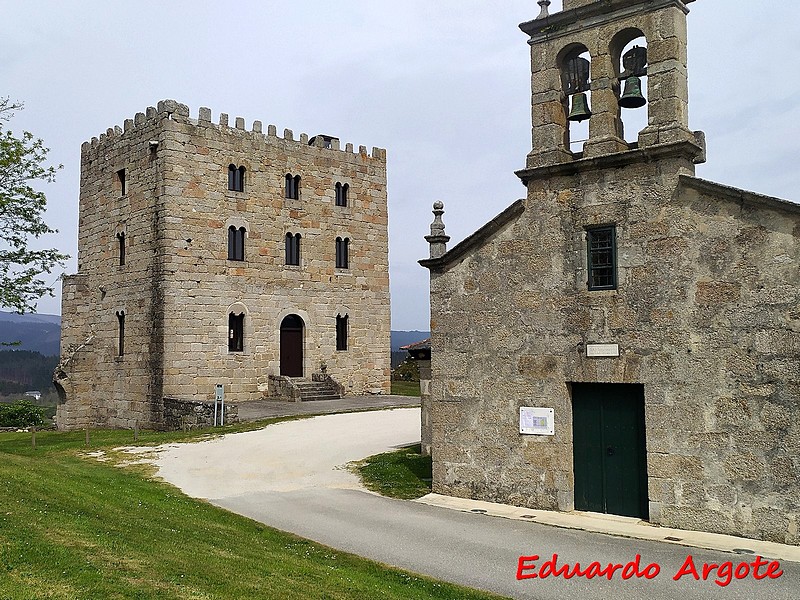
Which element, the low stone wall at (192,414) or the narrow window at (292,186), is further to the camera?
the narrow window at (292,186)

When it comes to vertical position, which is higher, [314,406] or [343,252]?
[343,252]

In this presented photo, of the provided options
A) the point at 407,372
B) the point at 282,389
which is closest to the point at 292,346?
the point at 282,389

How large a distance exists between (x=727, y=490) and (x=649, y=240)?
12.9 ft

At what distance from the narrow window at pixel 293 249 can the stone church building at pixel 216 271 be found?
7 cm

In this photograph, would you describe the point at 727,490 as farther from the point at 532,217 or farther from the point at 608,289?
the point at 532,217

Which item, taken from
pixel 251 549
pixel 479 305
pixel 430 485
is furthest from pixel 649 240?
pixel 251 549

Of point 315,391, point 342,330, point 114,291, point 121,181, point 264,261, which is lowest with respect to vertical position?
point 315,391

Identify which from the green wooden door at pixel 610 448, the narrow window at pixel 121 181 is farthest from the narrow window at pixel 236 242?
the green wooden door at pixel 610 448

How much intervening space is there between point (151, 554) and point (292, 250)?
24.4 meters

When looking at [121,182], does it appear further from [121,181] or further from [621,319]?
[621,319]

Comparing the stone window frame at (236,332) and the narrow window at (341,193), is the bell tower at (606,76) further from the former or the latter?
the narrow window at (341,193)

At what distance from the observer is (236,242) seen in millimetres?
30359

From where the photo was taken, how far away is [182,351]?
1111 inches

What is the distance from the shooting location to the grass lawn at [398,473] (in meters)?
14.4
